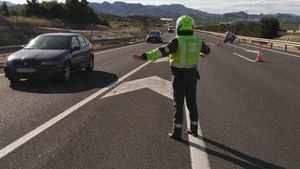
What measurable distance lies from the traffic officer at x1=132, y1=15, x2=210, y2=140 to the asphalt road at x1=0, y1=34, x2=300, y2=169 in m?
0.37

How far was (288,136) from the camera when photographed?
7090 millimetres

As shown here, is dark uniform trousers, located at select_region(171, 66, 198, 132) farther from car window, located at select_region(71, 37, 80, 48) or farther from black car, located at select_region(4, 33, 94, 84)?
car window, located at select_region(71, 37, 80, 48)

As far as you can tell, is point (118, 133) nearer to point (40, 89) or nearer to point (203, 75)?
point (40, 89)

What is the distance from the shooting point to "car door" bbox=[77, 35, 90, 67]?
14.7 m

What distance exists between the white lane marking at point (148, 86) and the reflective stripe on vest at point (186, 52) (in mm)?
3658

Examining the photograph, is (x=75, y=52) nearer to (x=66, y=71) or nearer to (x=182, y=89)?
(x=66, y=71)

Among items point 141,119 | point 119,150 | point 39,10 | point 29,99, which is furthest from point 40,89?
point 39,10

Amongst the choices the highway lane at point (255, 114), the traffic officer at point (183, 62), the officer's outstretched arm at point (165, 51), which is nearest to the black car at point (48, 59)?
the highway lane at point (255, 114)

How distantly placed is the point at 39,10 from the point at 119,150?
9595cm

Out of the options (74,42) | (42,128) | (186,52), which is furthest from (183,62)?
(74,42)

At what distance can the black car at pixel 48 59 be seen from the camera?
12.2 m

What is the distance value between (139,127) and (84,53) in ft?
26.0

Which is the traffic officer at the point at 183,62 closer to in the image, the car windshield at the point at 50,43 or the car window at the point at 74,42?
the car windshield at the point at 50,43

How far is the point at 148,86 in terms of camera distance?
41.3 feet
